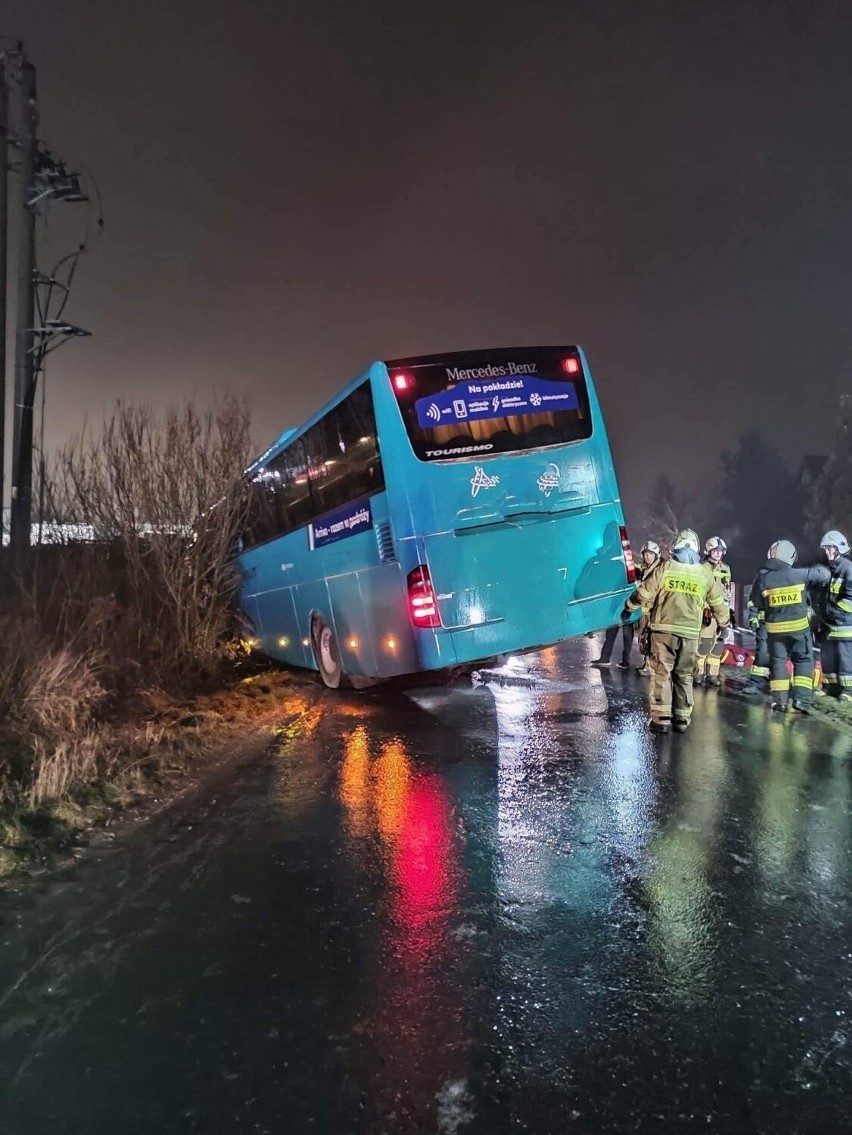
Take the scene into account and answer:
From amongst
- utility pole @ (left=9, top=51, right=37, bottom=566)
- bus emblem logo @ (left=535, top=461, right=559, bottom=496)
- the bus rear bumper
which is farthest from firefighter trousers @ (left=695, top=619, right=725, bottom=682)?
utility pole @ (left=9, top=51, right=37, bottom=566)

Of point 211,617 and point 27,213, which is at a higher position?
point 27,213

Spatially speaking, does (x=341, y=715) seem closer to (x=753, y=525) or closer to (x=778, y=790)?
(x=778, y=790)

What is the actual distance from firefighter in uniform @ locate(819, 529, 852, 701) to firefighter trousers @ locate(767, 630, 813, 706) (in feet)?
1.02

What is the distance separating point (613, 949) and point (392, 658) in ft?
18.7

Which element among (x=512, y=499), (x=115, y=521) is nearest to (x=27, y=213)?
(x=115, y=521)

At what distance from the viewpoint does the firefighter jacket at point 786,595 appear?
8.88 meters

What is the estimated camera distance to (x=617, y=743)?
7555 mm

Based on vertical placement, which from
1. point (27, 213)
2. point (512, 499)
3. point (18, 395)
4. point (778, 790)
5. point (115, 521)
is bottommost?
point (778, 790)

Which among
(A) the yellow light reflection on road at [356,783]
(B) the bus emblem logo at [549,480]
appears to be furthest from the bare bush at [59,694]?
(B) the bus emblem logo at [549,480]

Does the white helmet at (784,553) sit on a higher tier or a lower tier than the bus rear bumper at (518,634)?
higher

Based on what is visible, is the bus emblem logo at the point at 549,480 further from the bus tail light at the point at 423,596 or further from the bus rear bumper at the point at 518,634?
the bus tail light at the point at 423,596

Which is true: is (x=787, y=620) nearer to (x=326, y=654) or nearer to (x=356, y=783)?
(x=356, y=783)

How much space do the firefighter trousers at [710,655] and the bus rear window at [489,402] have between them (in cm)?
363

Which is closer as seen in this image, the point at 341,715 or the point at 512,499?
the point at 512,499
